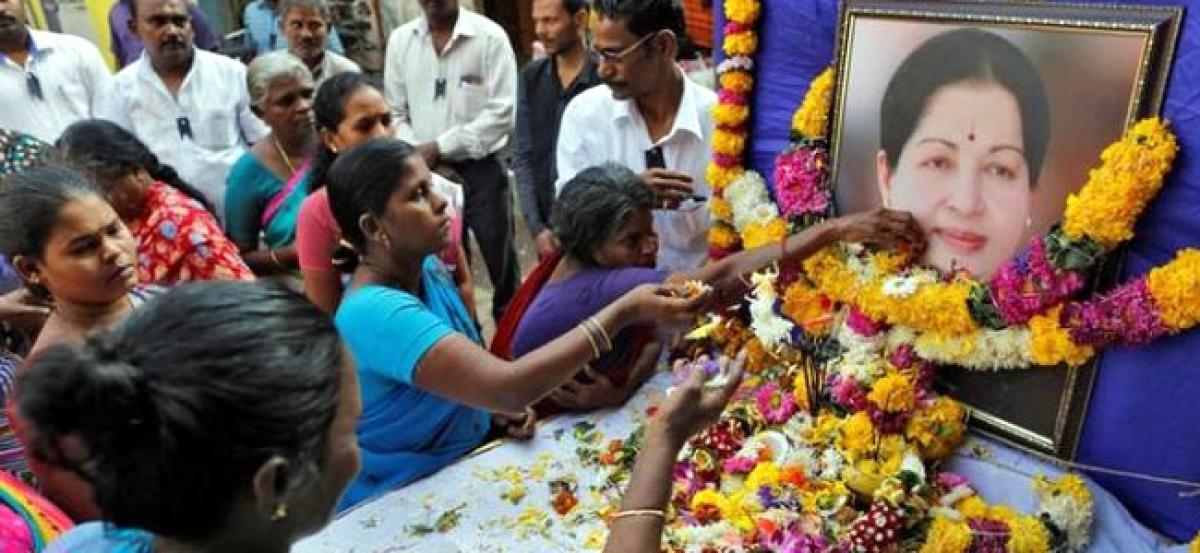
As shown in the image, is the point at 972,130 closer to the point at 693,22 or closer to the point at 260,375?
the point at 260,375

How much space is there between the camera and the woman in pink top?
2.83m

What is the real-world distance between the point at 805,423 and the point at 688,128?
1149 mm

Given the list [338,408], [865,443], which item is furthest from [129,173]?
[865,443]

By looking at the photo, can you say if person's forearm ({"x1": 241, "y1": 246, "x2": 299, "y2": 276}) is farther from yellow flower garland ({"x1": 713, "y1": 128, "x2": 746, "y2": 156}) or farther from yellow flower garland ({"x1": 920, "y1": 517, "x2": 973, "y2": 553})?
yellow flower garland ({"x1": 920, "y1": 517, "x2": 973, "y2": 553})

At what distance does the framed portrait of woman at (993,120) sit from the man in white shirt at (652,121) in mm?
653

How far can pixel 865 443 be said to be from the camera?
7.23 feet

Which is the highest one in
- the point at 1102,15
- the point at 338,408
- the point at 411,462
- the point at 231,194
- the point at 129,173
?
the point at 1102,15

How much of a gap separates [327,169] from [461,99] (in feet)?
4.95

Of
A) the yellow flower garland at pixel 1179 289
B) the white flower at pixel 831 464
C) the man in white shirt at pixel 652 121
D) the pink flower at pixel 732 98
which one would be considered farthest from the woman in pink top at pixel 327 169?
the yellow flower garland at pixel 1179 289

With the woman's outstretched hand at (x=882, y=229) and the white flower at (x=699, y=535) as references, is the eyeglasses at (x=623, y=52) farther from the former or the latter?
the white flower at (x=699, y=535)

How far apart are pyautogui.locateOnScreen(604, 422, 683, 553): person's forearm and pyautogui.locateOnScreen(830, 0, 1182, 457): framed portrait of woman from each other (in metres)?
1.08

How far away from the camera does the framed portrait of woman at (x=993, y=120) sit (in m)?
1.85

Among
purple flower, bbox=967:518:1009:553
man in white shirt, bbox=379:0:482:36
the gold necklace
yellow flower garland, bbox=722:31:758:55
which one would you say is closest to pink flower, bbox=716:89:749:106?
yellow flower garland, bbox=722:31:758:55

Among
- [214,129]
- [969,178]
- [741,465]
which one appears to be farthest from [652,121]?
[214,129]
